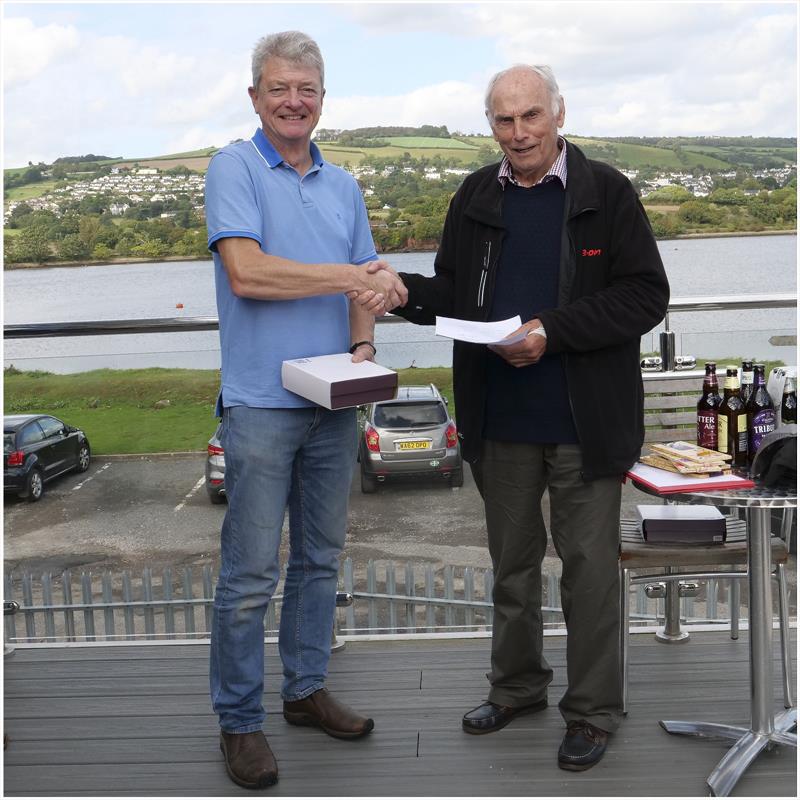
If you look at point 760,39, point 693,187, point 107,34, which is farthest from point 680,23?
point 693,187

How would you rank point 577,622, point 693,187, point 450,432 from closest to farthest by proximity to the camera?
point 577,622, point 450,432, point 693,187

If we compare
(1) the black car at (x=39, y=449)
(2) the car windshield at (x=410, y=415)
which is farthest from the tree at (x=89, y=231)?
(2) the car windshield at (x=410, y=415)

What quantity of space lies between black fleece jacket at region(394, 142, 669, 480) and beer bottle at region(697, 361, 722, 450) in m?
0.20

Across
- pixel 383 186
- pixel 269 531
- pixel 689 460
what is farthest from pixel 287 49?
pixel 383 186

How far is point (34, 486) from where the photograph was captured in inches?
165

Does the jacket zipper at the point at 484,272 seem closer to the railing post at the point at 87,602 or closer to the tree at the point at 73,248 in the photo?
the railing post at the point at 87,602

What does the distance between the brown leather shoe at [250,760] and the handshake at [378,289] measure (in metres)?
1.01

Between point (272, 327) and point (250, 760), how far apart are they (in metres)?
0.96

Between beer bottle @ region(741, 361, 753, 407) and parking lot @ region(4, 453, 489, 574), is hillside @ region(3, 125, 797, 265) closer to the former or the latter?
parking lot @ region(4, 453, 489, 574)

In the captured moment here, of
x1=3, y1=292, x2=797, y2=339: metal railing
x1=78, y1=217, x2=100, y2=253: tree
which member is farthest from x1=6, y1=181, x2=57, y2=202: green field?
x1=3, y1=292, x2=797, y2=339: metal railing

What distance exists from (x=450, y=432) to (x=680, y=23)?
2196 inches

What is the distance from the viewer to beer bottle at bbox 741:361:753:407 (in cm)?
229

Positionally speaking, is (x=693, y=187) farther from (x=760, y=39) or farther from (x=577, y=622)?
(x=760, y=39)

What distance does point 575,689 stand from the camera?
2.21m
